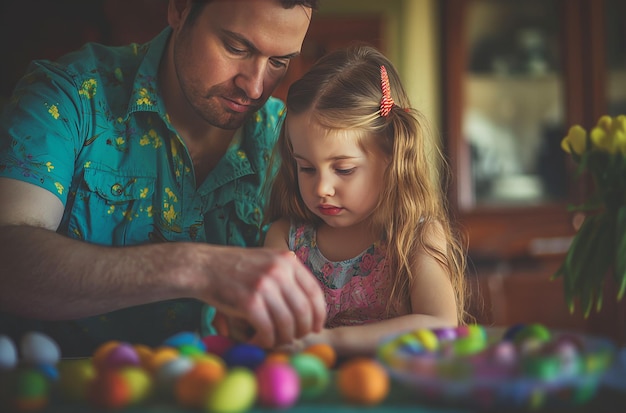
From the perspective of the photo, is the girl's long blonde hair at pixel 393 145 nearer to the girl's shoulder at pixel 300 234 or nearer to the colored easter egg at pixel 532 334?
the girl's shoulder at pixel 300 234

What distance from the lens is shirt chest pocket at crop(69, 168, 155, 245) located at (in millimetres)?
1354

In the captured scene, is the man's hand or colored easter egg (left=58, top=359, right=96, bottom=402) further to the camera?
the man's hand

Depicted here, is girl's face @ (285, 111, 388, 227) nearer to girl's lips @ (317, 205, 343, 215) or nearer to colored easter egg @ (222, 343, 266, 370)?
girl's lips @ (317, 205, 343, 215)

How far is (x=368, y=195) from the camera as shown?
1249 mm

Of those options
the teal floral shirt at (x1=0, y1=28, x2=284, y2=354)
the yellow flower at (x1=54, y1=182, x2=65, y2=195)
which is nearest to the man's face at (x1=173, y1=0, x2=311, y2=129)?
the teal floral shirt at (x1=0, y1=28, x2=284, y2=354)

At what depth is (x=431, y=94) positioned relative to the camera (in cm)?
323

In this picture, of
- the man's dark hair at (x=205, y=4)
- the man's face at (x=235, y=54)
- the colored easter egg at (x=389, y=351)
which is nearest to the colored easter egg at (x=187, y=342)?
the colored easter egg at (x=389, y=351)

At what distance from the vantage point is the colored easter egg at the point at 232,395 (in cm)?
65

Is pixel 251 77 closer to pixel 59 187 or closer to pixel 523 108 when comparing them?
pixel 59 187

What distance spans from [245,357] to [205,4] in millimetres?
822

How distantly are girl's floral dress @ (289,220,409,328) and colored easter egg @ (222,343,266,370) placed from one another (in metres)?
0.43

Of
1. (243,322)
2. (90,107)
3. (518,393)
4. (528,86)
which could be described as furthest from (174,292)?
(528,86)

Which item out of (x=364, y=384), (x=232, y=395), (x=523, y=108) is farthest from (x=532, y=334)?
(x=523, y=108)

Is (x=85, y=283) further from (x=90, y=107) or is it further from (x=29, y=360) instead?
(x=90, y=107)
